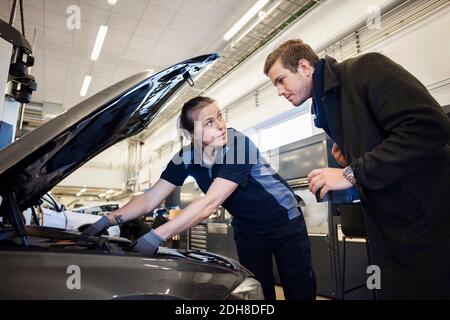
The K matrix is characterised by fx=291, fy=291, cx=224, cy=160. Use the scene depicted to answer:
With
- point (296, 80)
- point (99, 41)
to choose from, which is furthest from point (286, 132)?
point (296, 80)

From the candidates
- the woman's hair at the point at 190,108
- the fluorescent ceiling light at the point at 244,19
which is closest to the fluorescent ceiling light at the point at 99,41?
the fluorescent ceiling light at the point at 244,19

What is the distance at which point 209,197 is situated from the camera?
3.67ft

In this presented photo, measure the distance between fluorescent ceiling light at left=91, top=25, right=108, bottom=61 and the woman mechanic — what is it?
12.4 feet

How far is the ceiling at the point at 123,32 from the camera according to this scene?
159 inches

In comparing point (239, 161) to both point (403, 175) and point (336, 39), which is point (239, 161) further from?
point (336, 39)

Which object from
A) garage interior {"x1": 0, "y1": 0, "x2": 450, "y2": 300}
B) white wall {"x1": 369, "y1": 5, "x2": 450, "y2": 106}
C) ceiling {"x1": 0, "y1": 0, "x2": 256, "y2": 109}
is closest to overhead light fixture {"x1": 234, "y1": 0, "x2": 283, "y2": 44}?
garage interior {"x1": 0, "y1": 0, "x2": 450, "y2": 300}

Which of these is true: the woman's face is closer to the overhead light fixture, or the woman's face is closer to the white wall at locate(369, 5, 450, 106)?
the white wall at locate(369, 5, 450, 106)

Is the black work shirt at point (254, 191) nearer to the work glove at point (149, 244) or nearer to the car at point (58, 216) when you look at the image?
the work glove at point (149, 244)

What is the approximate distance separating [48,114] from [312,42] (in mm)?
6710

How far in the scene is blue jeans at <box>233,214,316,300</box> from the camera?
121cm

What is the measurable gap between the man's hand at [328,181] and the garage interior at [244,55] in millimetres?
92

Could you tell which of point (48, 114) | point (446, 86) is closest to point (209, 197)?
point (446, 86)

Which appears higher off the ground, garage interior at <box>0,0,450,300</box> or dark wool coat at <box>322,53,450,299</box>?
garage interior at <box>0,0,450,300</box>

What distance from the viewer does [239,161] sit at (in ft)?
3.99
